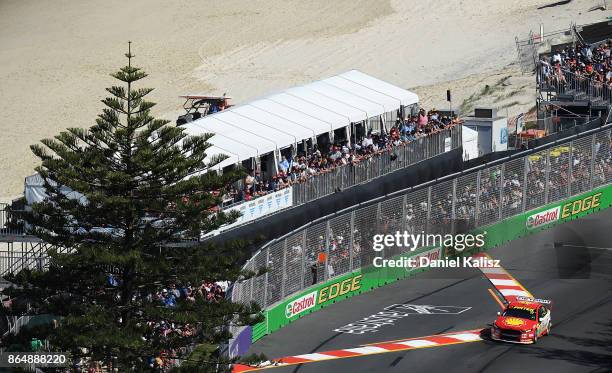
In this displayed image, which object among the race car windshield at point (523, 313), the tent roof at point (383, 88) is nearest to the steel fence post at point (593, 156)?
the tent roof at point (383, 88)

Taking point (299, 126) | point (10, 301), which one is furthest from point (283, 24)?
point (10, 301)

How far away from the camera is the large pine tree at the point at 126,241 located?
31.5 meters

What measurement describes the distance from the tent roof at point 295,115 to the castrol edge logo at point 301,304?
5740mm

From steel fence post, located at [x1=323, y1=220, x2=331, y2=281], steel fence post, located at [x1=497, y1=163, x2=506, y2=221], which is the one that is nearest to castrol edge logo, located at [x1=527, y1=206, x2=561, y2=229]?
steel fence post, located at [x1=497, y1=163, x2=506, y2=221]

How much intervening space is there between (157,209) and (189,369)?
370cm

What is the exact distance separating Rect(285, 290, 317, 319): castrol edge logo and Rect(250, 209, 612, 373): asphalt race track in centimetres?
34

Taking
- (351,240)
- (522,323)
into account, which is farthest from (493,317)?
(351,240)

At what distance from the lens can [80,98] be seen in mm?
79812

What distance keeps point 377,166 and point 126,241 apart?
18.9 metres

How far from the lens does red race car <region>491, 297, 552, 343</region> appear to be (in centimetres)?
3806

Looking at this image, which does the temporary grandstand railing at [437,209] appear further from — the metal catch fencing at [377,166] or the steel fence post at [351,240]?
the metal catch fencing at [377,166]

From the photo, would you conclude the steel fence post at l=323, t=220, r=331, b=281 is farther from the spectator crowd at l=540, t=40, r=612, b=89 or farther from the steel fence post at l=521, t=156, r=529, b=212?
the spectator crowd at l=540, t=40, r=612, b=89

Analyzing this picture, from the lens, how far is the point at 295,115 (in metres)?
51.0

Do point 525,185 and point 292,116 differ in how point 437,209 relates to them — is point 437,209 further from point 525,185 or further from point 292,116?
point 292,116
